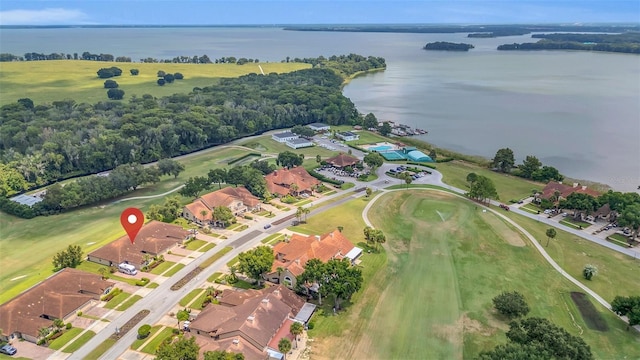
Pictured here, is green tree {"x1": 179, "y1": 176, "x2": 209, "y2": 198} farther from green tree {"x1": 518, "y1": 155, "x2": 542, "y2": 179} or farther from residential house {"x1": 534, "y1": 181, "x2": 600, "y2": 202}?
green tree {"x1": 518, "y1": 155, "x2": 542, "y2": 179}

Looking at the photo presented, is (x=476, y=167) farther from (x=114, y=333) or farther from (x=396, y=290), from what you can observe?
(x=114, y=333)

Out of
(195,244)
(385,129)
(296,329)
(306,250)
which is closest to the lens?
(296,329)

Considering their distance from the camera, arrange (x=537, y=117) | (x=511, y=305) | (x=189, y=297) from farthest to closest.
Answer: (x=537, y=117), (x=189, y=297), (x=511, y=305)

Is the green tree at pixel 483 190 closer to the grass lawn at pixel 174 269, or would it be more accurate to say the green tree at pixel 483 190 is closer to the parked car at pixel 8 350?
the grass lawn at pixel 174 269

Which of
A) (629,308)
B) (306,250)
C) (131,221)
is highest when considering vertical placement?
(131,221)

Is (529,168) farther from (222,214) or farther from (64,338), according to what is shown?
(64,338)

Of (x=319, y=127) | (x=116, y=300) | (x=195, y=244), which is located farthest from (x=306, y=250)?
(x=319, y=127)

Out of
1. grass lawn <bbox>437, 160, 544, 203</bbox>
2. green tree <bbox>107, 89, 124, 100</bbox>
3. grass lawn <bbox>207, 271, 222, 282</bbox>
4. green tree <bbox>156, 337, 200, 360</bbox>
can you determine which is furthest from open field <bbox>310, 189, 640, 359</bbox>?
green tree <bbox>107, 89, 124, 100</bbox>

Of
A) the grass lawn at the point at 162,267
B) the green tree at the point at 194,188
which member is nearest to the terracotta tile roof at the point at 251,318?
the grass lawn at the point at 162,267
